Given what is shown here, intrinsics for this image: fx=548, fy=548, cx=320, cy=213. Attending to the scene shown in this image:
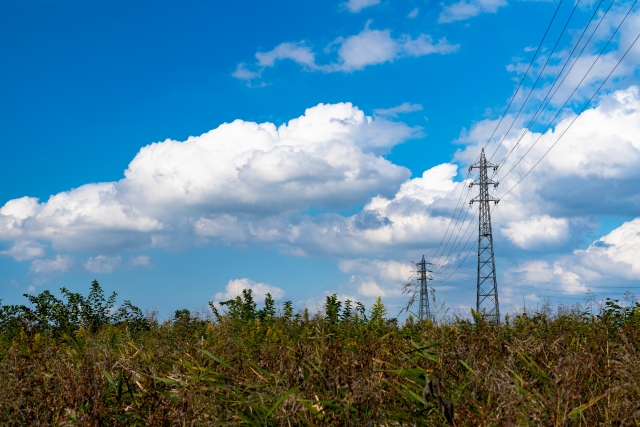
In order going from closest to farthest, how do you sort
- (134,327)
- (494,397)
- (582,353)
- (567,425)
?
(567,425) < (494,397) < (582,353) < (134,327)

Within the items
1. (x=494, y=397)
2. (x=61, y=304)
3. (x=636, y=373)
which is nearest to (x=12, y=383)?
(x=494, y=397)

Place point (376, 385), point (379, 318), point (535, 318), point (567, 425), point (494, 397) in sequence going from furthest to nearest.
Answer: point (379, 318) → point (535, 318) → point (376, 385) → point (494, 397) → point (567, 425)

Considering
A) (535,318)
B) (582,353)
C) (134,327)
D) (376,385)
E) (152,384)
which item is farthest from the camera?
(134,327)

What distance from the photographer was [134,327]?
13.3 m

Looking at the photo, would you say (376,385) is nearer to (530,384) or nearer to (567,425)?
(530,384)

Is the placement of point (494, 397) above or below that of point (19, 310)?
below

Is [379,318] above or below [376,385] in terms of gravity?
above

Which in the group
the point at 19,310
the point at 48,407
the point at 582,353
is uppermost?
the point at 19,310

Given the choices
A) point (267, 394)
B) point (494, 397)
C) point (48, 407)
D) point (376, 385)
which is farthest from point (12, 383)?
point (494, 397)

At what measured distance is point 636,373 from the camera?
3.79 metres

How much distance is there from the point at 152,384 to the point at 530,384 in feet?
8.95

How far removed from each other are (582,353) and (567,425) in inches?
105

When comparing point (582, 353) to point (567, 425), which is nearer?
point (567, 425)

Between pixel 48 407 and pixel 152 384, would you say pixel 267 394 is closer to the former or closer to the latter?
pixel 152 384
